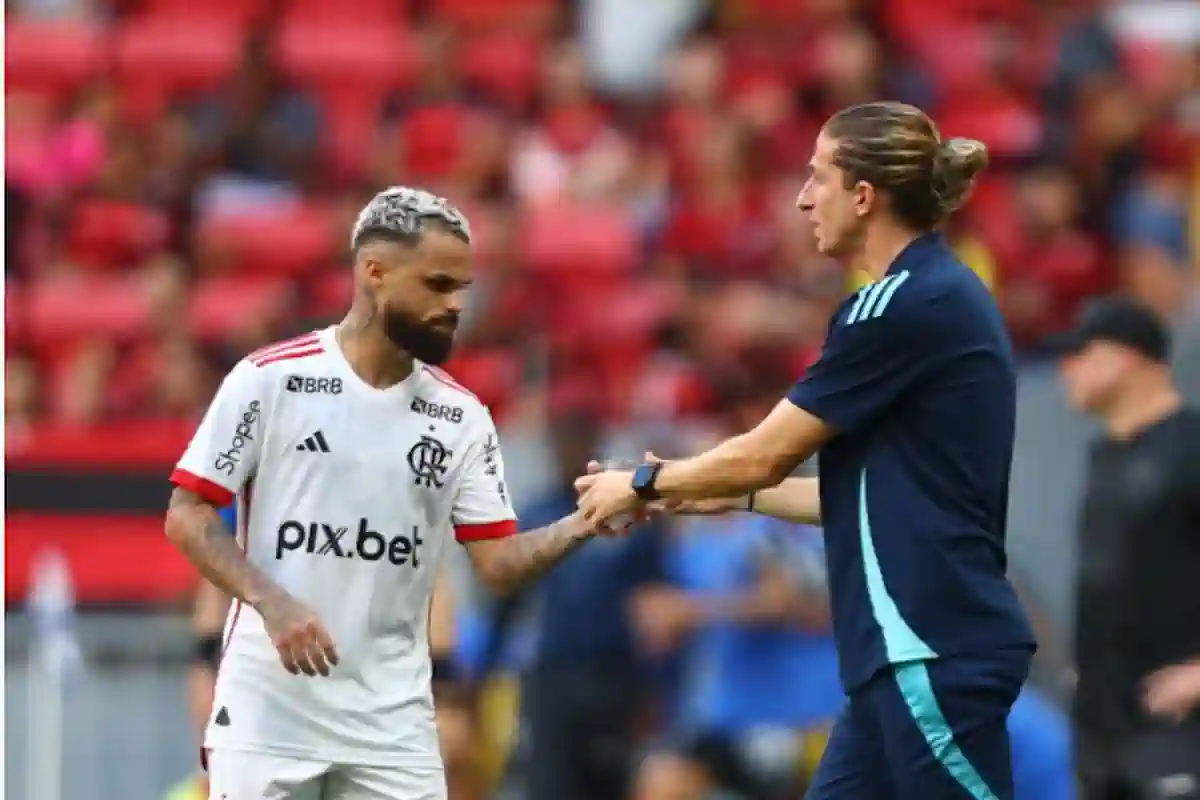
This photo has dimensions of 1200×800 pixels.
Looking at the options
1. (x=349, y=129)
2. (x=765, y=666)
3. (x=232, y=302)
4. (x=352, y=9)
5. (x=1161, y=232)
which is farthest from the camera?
(x=352, y=9)

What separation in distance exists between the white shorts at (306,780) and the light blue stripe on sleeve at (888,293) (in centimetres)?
158

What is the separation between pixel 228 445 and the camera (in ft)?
18.1

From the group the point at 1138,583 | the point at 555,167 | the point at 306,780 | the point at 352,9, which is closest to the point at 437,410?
the point at 306,780

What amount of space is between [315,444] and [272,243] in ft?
24.7

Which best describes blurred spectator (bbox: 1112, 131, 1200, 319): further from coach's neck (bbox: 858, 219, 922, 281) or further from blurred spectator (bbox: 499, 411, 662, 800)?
coach's neck (bbox: 858, 219, 922, 281)

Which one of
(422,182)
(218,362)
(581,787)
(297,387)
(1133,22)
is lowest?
(581,787)

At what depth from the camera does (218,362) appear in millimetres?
11953

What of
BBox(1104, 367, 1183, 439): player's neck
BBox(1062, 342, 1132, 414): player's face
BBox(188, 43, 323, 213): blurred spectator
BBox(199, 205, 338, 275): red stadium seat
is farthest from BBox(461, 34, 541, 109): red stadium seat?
BBox(1104, 367, 1183, 439): player's neck

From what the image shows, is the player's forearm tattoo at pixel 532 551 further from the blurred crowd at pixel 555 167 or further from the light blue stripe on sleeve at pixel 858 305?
the blurred crowd at pixel 555 167

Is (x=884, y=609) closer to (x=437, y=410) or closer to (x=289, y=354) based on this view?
(x=437, y=410)

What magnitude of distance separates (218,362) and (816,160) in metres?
7.00

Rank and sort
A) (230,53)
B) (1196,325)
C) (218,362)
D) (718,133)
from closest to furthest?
(1196,325)
(218,362)
(718,133)
(230,53)

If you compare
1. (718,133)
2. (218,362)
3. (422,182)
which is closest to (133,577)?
(218,362)

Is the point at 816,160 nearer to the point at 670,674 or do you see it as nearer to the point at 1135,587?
the point at 1135,587
